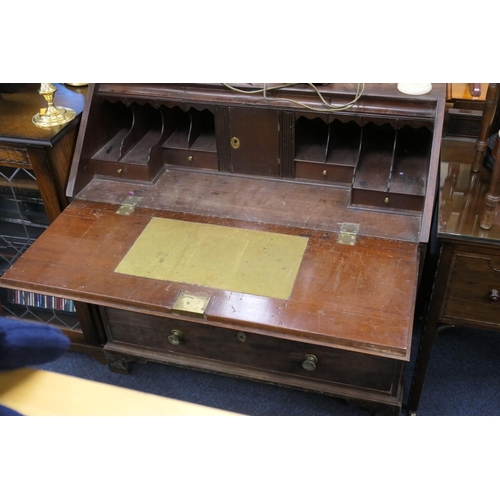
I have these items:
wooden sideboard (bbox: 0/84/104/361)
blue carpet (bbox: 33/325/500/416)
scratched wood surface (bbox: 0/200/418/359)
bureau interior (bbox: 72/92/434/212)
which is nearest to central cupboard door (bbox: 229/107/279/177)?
bureau interior (bbox: 72/92/434/212)

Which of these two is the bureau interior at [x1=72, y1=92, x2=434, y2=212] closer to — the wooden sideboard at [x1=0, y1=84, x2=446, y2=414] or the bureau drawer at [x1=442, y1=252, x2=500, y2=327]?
the wooden sideboard at [x1=0, y1=84, x2=446, y2=414]

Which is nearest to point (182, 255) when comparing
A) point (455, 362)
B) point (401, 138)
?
point (401, 138)

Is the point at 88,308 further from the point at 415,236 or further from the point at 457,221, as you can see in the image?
the point at 457,221

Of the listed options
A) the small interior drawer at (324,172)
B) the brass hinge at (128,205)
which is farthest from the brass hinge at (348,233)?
the brass hinge at (128,205)

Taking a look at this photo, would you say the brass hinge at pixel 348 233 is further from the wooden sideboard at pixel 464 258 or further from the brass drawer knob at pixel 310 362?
the brass drawer knob at pixel 310 362

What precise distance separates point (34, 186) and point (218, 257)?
0.67 m

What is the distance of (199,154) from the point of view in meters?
1.68

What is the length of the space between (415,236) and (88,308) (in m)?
1.03

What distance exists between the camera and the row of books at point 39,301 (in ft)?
6.16

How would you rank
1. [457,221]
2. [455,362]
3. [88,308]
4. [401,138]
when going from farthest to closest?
[455,362], [88,308], [401,138], [457,221]

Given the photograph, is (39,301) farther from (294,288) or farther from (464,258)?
(464,258)

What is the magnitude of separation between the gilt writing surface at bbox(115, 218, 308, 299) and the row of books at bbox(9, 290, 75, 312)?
0.59 meters

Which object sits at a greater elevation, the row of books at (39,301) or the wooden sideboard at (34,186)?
the wooden sideboard at (34,186)

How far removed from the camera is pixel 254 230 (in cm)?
146
